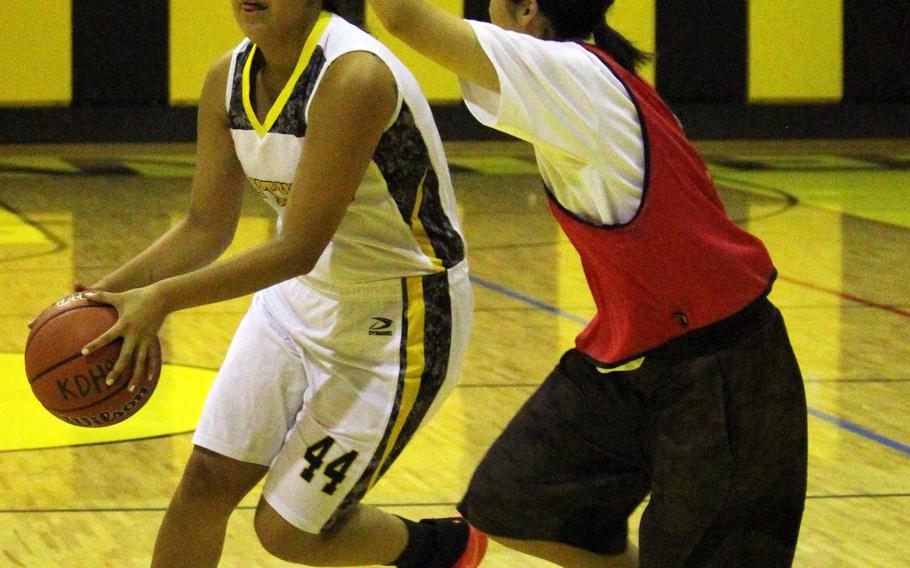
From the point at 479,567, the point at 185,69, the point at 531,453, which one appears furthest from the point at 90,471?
the point at 185,69

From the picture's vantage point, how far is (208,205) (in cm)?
311

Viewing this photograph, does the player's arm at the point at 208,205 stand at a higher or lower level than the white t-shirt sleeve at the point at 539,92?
lower

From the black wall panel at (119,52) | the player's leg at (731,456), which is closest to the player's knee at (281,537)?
the player's leg at (731,456)

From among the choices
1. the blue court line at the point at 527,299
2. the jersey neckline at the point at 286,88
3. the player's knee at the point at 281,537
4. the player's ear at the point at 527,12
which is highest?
the player's ear at the point at 527,12

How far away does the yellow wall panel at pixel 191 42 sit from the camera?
1182 cm

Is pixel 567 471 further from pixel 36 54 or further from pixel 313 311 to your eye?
pixel 36 54

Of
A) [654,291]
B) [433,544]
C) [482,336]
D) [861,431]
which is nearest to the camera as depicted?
[654,291]

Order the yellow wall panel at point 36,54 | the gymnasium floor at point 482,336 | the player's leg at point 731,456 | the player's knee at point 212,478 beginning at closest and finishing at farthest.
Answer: the player's leg at point 731,456 < the player's knee at point 212,478 < the gymnasium floor at point 482,336 < the yellow wall panel at point 36,54

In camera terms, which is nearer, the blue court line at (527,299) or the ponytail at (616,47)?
the ponytail at (616,47)

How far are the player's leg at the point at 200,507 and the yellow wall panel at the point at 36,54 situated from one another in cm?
922

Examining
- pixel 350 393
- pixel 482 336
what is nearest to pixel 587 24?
pixel 350 393

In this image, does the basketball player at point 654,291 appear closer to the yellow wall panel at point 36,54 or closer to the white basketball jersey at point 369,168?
the white basketball jersey at point 369,168

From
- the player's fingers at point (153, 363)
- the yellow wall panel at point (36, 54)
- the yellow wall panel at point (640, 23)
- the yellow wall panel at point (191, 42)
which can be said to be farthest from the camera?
the yellow wall panel at point (640, 23)

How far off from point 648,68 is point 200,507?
9299 millimetres
